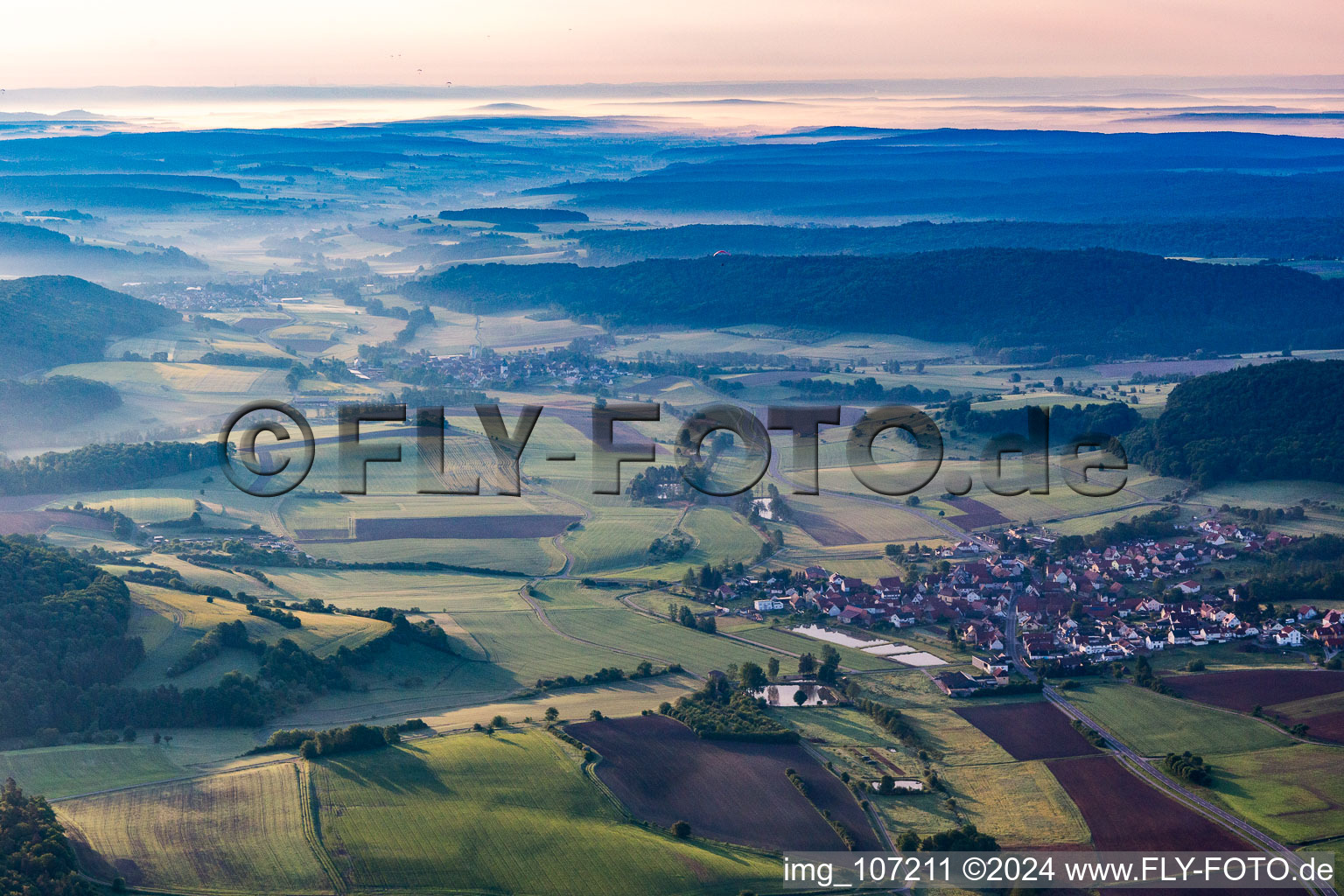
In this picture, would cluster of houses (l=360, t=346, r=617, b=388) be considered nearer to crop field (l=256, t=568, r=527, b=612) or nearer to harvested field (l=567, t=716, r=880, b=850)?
crop field (l=256, t=568, r=527, b=612)

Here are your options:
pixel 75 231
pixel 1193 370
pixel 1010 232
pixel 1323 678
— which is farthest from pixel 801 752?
pixel 75 231

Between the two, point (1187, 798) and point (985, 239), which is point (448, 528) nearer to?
point (1187, 798)

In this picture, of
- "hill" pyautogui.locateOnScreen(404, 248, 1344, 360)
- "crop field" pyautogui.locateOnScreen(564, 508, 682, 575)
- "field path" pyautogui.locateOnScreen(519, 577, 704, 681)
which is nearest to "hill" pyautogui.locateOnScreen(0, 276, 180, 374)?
"hill" pyautogui.locateOnScreen(404, 248, 1344, 360)

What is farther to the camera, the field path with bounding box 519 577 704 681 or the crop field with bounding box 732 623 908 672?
the field path with bounding box 519 577 704 681

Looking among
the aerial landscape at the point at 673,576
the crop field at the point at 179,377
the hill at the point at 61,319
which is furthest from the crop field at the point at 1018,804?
the hill at the point at 61,319

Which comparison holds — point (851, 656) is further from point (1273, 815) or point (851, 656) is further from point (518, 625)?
point (1273, 815)

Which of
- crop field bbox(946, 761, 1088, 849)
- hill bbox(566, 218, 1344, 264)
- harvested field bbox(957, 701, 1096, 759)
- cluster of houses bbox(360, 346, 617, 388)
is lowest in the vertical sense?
crop field bbox(946, 761, 1088, 849)

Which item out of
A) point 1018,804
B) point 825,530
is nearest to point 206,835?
point 1018,804

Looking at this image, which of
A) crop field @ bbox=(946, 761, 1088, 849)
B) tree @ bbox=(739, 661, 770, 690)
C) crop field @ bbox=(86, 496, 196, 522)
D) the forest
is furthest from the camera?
crop field @ bbox=(86, 496, 196, 522)

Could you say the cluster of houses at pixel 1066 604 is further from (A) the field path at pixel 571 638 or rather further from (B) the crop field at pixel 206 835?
(B) the crop field at pixel 206 835
